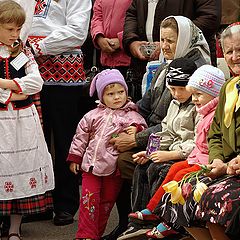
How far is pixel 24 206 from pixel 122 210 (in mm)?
698

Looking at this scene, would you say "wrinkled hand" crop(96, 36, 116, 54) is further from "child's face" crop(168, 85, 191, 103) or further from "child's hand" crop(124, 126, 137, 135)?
"child's face" crop(168, 85, 191, 103)

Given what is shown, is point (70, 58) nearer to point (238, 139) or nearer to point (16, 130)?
point (16, 130)

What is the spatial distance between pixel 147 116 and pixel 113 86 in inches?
12.9

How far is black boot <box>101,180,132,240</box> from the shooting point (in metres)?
6.14

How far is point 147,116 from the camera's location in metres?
6.12

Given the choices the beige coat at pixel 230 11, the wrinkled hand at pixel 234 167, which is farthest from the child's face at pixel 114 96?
the beige coat at pixel 230 11

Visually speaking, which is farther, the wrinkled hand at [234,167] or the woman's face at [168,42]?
the woman's face at [168,42]

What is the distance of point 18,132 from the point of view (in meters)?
6.00

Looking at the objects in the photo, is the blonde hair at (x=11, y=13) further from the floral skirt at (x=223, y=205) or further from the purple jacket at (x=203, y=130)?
the floral skirt at (x=223, y=205)

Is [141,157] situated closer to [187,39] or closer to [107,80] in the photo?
[107,80]

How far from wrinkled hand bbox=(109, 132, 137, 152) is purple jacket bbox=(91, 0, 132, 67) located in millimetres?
1205

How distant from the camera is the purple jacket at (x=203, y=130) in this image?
204 inches

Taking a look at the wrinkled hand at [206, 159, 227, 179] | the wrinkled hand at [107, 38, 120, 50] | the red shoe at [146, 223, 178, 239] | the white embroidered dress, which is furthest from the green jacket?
the wrinkled hand at [107, 38, 120, 50]

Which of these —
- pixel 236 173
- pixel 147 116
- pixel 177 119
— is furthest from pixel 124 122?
pixel 236 173
